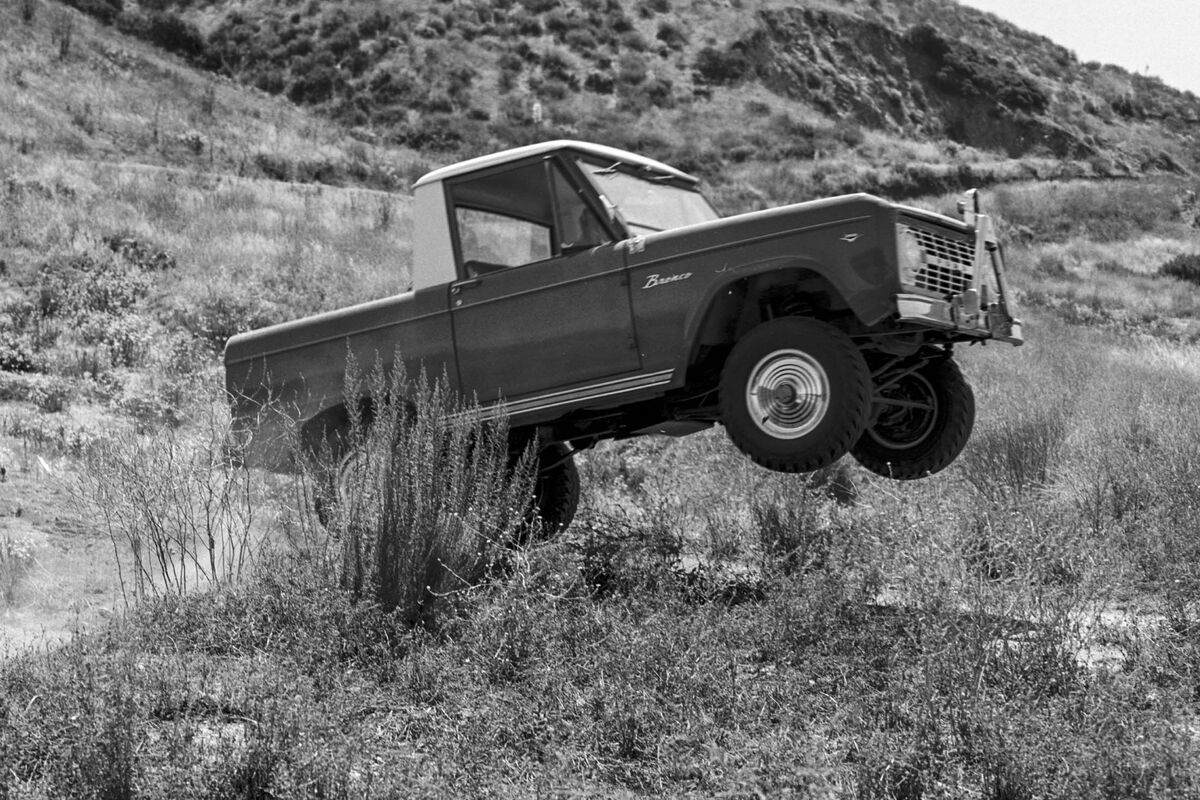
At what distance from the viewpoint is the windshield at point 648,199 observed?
6797 mm

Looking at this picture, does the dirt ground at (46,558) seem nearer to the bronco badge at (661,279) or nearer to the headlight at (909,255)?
the bronco badge at (661,279)

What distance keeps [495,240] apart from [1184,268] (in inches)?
1121

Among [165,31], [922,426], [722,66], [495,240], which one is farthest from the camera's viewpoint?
[722,66]

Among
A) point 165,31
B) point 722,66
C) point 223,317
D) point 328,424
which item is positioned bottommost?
point 328,424

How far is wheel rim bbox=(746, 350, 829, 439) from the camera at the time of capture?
19.2 ft

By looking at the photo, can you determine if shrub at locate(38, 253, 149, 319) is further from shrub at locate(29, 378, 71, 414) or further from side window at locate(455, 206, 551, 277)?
side window at locate(455, 206, 551, 277)

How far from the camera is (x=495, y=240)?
6.94 m

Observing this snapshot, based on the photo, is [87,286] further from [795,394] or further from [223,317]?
[795,394]

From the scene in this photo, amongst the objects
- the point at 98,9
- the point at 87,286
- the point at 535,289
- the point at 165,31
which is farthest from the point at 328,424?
the point at 165,31

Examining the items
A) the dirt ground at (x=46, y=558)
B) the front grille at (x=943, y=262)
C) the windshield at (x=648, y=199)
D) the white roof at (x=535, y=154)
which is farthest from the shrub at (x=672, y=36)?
the front grille at (x=943, y=262)

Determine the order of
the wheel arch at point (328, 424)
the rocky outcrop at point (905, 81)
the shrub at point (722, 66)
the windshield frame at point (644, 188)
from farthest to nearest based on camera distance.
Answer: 1. the rocky outcrop at point (905, 81)
2. the shrub at point (722, 66)
3. the wheel arch at point (328, 424)
4. the windshield frame at point (644, 188)

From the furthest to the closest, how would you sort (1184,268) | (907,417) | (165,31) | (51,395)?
(165,31), (1184,268), (51,395), (907,417)

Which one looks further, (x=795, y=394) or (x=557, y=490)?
(x=557, y=490)

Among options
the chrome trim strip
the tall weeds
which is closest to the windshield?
the chrome trim strip
